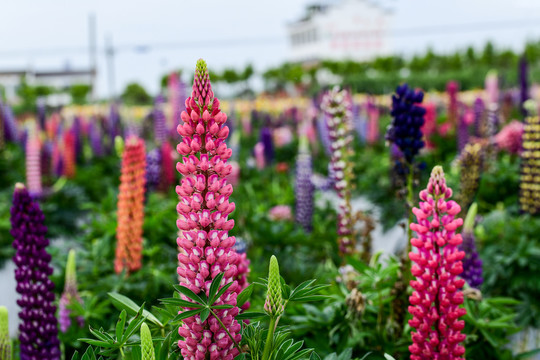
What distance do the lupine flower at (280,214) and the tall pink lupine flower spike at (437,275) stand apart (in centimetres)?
309

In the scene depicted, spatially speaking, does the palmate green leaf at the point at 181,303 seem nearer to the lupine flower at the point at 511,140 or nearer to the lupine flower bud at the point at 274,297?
the lupine flower bud at the point at 274,297

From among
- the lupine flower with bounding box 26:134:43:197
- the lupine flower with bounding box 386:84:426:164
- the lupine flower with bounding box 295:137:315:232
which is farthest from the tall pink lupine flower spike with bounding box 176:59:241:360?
the lupine flower with bounding box 26:134:43:197

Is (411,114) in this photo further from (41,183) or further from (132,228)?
(41,183)

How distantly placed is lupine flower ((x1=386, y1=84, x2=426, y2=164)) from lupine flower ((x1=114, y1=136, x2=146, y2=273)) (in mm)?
1290

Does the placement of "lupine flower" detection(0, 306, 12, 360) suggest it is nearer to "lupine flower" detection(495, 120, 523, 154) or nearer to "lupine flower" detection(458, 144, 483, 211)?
"lupine flower" detection(458, 144, 483, 211)

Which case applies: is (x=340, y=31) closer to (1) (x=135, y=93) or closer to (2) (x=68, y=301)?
(1) (x=135, y=93)

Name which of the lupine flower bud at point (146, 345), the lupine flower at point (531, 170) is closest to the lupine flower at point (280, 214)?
the lupine flower at point (531, 170)

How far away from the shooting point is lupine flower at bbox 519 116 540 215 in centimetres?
405

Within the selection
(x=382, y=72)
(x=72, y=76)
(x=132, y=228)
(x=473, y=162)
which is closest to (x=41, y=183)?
(x=132, y=228)

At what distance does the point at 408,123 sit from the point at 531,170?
219cm

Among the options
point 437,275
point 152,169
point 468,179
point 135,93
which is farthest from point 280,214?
point 135,93

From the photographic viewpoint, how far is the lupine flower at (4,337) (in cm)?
169

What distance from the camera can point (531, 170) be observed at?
409 cm

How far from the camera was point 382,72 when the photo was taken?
34.8 meters
